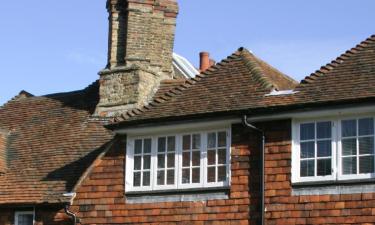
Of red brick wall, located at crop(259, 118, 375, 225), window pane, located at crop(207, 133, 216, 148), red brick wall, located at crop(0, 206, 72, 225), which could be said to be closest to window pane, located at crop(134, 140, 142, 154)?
window pane, located at crop(207, 133, 216, 148)

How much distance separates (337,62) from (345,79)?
95 cm

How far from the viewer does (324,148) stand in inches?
707

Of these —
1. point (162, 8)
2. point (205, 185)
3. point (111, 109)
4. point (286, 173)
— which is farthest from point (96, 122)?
point (286, 173)

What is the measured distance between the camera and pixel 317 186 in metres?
17.8

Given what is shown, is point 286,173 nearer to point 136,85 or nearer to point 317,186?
point 317,186

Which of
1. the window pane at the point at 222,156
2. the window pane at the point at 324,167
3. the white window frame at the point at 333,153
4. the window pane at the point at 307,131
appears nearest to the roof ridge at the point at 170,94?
the window pane at the point at 222,156

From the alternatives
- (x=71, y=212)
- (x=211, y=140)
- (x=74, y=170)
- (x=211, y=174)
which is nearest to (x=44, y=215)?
(x=71, y=212)

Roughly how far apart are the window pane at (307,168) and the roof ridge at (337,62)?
210 cm

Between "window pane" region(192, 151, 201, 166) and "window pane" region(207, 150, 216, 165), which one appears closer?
"window pane" region(207, 150, 216, 165)

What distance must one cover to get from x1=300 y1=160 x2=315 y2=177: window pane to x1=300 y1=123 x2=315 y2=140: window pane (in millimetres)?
490

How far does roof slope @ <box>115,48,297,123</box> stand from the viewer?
1964 cm

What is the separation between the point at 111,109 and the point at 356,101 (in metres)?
9.29

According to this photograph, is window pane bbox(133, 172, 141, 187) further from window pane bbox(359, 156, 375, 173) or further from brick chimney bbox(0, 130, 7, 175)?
window pane bbox(359, 156, 375, 173)

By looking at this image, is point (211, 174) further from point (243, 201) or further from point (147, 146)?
point (147, 146)
